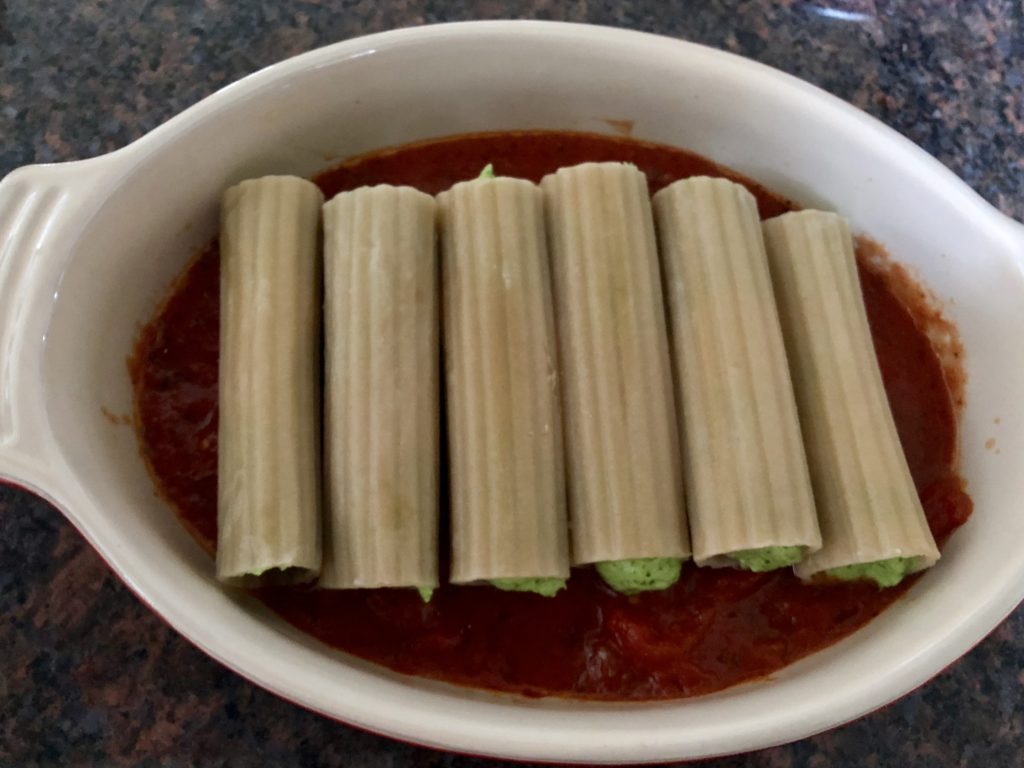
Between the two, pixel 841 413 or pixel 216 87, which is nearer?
pixel 841 413

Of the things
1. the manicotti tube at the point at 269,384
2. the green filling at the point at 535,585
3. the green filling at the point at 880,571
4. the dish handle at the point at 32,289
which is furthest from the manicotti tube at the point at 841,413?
the dish handle at the point at 32,289

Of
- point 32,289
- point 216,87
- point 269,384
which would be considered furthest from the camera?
point 216,87

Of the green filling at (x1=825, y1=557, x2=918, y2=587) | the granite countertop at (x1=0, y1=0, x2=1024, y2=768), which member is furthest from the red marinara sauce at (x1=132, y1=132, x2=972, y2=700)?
the granite countertop at (x1=0, y1=0, x2=1024, y2=768)

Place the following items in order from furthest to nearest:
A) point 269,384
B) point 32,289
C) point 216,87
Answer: point 216,87 < point 269,384 < point 32,289

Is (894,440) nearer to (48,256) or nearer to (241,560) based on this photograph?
(241,560)

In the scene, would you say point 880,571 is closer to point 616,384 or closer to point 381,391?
point 616,384

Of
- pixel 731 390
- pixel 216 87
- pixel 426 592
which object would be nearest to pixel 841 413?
pixel 731 390

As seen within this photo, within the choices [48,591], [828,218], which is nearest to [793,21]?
[828,218]
